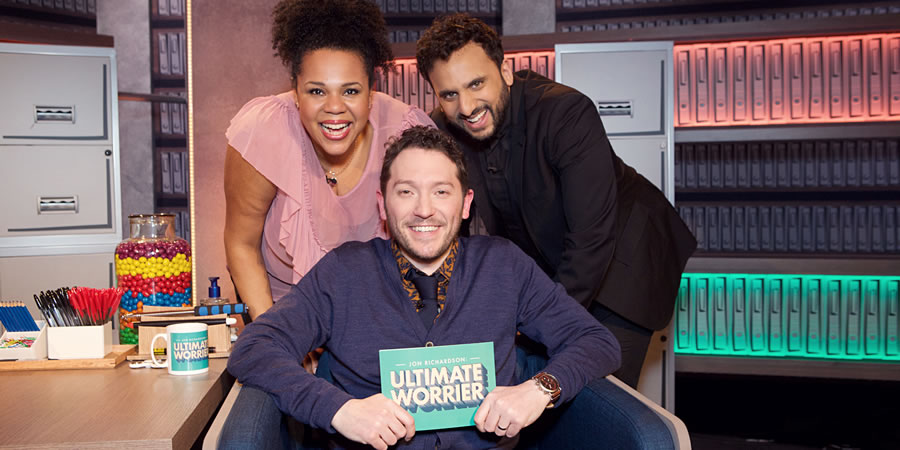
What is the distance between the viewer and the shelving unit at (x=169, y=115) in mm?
4680

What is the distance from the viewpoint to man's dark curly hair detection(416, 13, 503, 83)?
66.2 inches

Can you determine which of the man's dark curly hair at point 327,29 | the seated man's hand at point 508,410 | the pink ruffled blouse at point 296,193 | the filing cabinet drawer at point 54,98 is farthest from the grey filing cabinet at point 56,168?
the seated man's hand at point 508,410

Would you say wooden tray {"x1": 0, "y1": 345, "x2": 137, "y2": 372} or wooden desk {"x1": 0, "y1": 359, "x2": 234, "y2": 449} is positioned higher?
wooden tray {"x1": 0, "y1": 345, "x2": 137, "y2": 372}

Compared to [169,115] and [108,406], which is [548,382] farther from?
[169,115]

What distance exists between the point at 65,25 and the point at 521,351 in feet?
14.2

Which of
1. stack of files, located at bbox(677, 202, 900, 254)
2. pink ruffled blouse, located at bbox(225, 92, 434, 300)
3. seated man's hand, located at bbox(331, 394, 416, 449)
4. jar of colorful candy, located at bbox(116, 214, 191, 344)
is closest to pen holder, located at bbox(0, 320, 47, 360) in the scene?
jar of colorful candy, located at bbox(116, 214, 191, 344)

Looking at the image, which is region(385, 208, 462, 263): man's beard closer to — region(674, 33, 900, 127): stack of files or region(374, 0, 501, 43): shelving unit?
region(674, 33, 900, 127): stack of files

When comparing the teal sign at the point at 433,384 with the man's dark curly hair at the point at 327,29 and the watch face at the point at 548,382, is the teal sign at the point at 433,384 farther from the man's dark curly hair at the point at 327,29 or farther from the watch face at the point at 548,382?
the man's dark curly hair at the point at 327,29

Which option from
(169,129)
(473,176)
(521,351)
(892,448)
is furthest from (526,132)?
(169,129)

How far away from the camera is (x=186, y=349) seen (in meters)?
1.34

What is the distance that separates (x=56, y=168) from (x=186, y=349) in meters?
2.33

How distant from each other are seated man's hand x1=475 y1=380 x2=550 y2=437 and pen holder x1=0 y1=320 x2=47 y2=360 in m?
0.92

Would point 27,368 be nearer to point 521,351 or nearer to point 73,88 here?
point 521,351

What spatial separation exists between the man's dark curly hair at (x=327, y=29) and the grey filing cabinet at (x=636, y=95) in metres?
1.71
